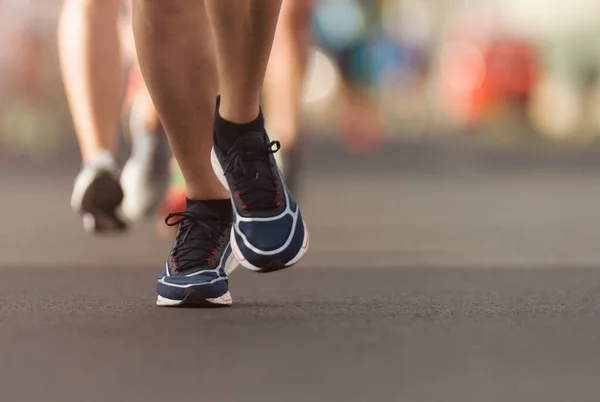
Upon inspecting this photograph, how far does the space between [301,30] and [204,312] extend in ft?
8.82

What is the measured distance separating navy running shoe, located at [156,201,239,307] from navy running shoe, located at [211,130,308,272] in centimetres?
14

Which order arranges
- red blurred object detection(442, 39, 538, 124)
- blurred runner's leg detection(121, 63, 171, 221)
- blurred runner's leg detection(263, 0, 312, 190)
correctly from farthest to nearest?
1. red blurred object detection(442, 39, 538, 124)
2. blurred runner's leg detection(263, 0, 312, 190)
3. blurred runner's leg detection(121, 63, 171, 221)

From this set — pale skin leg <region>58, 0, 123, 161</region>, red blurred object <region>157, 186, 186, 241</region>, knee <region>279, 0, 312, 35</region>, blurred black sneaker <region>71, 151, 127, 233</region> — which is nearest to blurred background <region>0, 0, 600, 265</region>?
red blurred object <region>157, 186, 186, 241</region>

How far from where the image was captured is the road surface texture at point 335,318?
80.8 inches

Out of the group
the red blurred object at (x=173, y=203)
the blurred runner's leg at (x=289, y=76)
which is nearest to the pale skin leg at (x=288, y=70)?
the blurred runner's leg at (x=289, y=76)

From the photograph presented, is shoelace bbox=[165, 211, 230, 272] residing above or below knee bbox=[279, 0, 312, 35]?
below

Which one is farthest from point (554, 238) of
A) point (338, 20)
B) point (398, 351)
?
point (338, 20)

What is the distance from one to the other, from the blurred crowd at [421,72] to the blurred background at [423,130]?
37 millimetres

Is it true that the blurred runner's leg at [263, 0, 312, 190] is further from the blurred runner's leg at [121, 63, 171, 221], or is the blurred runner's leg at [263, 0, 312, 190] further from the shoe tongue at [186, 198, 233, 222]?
the shoe tongue at [186, 198, 233, 222]

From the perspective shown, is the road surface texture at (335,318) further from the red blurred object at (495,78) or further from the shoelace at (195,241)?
the red blurred object at (495,78)

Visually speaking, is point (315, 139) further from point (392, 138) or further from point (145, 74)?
point (145, 74)

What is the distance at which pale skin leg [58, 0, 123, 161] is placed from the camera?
13.6ft

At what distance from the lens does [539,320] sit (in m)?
2.72

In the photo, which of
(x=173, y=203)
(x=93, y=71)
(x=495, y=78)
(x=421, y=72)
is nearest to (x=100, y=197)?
(x=93, y=71)
